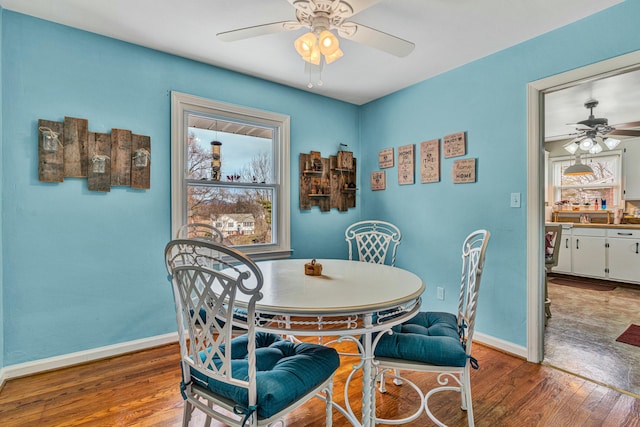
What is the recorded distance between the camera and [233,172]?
309 cm

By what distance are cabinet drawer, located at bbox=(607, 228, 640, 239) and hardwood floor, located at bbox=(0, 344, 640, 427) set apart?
12.1ft

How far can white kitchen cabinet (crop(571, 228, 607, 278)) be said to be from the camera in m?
4.85

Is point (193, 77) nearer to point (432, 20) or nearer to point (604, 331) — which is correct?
point (432, 20)

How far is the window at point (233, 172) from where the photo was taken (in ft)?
9.04

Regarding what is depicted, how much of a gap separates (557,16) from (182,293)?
285 cm

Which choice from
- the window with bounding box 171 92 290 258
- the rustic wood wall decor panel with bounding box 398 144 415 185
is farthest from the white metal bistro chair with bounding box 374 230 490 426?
the window with bounding box 171 92 290 258

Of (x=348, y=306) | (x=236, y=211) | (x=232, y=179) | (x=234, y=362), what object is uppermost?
(x=232, y=179)

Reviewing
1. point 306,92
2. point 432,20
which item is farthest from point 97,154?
point 432,20

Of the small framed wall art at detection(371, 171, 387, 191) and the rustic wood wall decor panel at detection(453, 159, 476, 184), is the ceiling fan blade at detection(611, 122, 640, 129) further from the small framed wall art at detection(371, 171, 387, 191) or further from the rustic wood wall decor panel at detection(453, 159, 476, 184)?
the small framed wall art at detection(371, 171, 387, 191)

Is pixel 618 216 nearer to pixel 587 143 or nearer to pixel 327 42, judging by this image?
pixel 587 143

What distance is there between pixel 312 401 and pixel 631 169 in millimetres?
6139

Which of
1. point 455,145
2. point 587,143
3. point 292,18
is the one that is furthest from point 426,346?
point 587,143

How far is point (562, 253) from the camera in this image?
532 cm

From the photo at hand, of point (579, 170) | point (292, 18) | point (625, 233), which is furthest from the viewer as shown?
point (579, 170)
